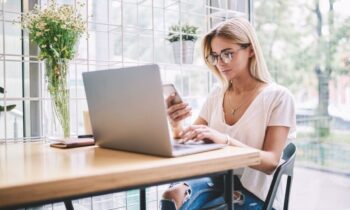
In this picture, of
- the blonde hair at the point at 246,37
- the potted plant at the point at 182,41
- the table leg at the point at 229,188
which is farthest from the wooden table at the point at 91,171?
the potted plant at the point at 182,41

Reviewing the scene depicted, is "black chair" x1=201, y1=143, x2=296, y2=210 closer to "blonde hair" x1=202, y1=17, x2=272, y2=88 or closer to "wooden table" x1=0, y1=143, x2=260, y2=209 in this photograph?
"wooden table" x1=0, y1=143, x2=260, y2=209

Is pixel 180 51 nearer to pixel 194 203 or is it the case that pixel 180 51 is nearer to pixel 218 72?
pixel 218 72

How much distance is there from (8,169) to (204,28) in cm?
183

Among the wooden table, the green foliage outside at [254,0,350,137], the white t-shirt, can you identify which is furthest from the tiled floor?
the wooden table

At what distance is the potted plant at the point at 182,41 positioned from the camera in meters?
1.89

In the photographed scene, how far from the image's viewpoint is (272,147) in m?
1.15

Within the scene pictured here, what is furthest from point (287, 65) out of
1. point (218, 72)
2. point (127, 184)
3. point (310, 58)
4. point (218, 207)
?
point (127, 184)

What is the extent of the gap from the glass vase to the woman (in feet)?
1.39

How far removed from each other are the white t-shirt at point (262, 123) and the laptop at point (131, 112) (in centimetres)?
43

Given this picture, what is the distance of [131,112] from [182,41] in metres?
1.18

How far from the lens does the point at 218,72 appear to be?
157 cm

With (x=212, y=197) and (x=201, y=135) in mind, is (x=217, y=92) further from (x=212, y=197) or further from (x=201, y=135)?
(x=201, y=135)

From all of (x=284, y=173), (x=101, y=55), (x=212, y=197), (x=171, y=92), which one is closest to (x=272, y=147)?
(x=284, y=173)

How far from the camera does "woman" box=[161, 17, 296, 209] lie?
116 cm
